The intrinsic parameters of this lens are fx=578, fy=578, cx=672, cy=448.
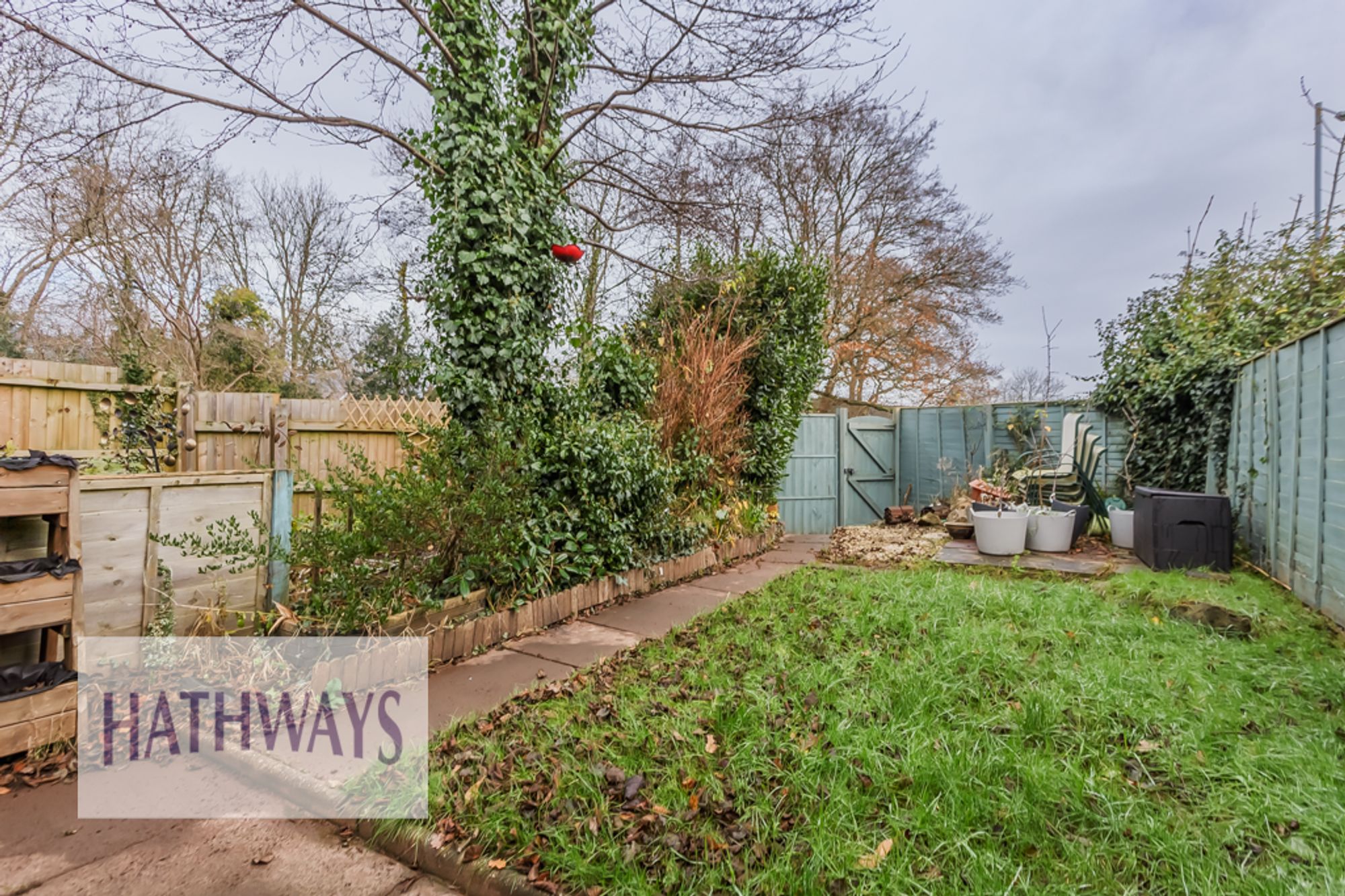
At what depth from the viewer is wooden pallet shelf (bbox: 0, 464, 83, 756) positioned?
76.0 inches

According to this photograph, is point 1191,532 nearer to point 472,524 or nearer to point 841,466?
point 841,466

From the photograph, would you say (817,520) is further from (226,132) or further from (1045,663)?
(226,132)

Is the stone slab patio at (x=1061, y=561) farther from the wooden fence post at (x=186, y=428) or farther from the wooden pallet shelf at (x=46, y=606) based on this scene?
the wooden fence post at (x=186, y=428)

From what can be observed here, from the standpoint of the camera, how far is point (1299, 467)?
373cm

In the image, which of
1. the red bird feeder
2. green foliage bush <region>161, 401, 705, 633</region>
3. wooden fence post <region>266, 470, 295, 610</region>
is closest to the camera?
green foliage bush <region>161, 401, 705, 633</region>

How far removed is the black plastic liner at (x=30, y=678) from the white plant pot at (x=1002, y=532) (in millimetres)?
6192

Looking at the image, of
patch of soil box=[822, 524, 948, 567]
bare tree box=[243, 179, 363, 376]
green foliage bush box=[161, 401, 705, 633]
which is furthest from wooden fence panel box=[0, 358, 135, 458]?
patch of soil box=[822, 524, 948, 567]

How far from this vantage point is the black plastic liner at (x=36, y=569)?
1.93 meters

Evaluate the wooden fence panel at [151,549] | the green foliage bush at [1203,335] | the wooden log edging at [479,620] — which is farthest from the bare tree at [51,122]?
the green foliage bush at [1203,335]

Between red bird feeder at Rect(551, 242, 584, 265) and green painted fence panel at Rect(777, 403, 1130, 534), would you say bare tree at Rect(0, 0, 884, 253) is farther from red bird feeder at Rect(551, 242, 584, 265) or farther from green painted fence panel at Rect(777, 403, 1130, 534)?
green painted fence panel at Rect(777, 403, 1130, 534)

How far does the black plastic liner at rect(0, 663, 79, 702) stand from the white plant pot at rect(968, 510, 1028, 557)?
6.19 meters

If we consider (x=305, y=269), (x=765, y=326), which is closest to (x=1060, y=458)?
(x=765, y=326)

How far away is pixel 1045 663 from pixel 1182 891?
1.41 metres

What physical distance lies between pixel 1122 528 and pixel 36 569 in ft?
25.6
